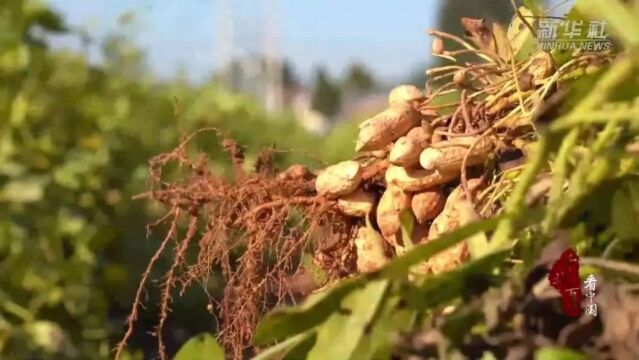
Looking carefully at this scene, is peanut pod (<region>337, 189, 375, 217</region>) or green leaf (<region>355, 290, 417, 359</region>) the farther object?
peanut pod (<region>337, 189, 375, 217</region>)

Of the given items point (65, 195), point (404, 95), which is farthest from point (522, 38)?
point (65, 195)

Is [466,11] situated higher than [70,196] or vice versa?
[466,11]

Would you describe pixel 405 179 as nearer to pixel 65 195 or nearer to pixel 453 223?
pixel 453 223

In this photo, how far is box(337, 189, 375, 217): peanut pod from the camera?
56cm

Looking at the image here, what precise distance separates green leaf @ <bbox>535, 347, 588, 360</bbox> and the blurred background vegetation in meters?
1.11

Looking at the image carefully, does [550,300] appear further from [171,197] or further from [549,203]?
[171,197]

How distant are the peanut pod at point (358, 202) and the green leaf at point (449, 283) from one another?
0.72ft

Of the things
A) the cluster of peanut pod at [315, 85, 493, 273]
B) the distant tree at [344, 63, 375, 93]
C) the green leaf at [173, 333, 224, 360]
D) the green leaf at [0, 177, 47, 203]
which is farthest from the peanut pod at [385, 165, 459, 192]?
the distant tree at [344, 63, 375, 93]

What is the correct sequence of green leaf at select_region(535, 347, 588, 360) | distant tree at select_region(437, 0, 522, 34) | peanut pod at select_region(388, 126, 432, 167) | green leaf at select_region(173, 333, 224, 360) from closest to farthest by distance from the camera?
1. green leaf at select_region(535, 347, 588, 360)
2. green leaf at select_region(173, 333, 224, 360)
3. peanut pod at select_region(388, 126, 432, 167)
4. distant tree at select_region(437, 0, 522, 34)

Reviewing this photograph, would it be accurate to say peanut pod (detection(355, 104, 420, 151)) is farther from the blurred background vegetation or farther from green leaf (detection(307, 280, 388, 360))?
the blurred background vegetation

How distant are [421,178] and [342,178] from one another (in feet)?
0.18

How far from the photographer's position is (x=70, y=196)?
1.80 metres

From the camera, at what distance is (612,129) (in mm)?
324

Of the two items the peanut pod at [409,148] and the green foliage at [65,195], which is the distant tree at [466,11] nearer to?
the peanut pod at [409,148]
